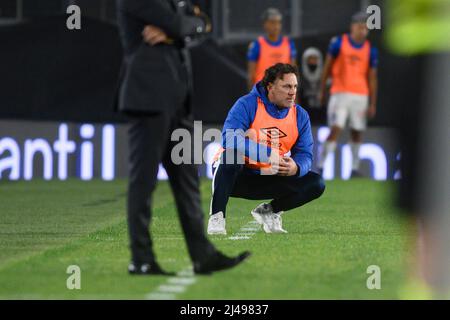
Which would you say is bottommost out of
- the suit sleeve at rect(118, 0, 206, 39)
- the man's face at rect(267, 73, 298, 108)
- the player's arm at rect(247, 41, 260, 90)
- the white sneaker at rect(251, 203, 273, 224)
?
the white sneaker at rect(251, 203, 273, 224)

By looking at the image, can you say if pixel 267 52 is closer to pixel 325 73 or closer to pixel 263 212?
pixel 325 73

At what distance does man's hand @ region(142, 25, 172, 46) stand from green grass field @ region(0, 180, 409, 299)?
1.29 meters

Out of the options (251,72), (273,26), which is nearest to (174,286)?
(273,26)

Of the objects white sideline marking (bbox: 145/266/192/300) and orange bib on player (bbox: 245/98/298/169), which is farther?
orange bib on player (bbox: 245/98/298/169)

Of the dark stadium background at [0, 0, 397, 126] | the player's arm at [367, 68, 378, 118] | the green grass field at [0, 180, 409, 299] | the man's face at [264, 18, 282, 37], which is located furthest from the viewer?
the player's arm at [367, 68, 378, 118]

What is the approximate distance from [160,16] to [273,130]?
310 centimetres

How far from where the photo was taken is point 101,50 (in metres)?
18.6

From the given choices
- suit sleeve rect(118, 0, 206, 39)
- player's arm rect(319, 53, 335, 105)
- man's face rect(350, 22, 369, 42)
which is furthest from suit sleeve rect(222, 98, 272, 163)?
player's arm rect(319, 53, 335, 105)

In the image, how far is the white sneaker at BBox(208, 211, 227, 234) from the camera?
10375 mm

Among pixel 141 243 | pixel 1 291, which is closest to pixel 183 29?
pixel 141 243

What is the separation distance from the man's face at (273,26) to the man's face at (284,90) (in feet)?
23.1

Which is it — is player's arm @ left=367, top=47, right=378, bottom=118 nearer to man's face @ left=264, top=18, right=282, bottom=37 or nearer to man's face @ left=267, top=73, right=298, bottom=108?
man's face @ left=264, top=18, right=282, bottom=37

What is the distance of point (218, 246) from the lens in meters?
9.56
